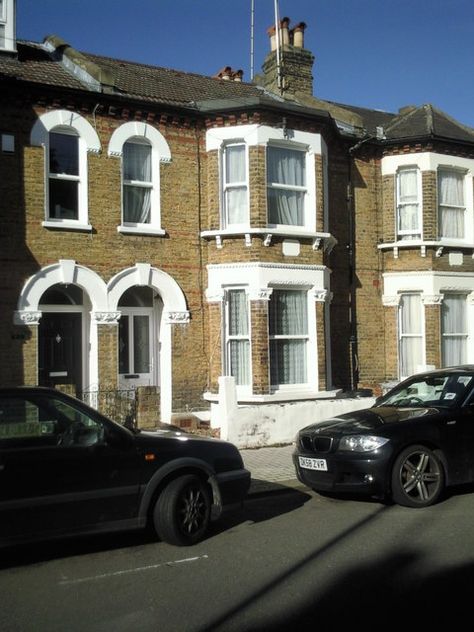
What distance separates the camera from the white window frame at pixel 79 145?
12664mm

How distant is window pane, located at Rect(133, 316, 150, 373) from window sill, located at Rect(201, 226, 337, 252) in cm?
218

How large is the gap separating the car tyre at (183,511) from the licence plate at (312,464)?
1.85 m

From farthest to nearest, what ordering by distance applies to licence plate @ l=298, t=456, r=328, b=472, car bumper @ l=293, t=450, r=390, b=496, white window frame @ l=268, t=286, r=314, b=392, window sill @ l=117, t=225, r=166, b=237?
white window frame @ l=268, t=286, r=314, b=392 → window sill @ l=117, t=225, r=166, b=237 → licence plate @ l=298, t=456, r=328, b=472 → car bumper @ l=293, t=450, r=390, b=496

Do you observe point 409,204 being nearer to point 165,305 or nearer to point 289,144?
point 289,144

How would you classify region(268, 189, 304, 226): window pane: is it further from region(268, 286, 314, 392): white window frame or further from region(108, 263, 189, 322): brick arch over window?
region(108, 263, 189, 322): brick arch over window

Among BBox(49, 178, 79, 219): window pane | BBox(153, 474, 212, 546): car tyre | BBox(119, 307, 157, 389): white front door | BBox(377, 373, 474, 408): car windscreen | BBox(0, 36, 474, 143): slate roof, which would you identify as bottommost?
BBox(153, 474, 212, 546): car tyre

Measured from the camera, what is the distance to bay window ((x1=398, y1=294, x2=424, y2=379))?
1638cm

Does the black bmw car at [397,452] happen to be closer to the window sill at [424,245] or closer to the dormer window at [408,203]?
the window sill at [424,245]

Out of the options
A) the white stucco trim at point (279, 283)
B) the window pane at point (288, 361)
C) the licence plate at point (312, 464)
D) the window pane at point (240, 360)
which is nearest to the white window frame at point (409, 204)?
the white stucco trim at point (279, 283)

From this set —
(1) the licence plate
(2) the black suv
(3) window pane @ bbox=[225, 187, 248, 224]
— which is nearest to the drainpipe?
(3) window pane @ bbox=[225, 187, 248, 224]

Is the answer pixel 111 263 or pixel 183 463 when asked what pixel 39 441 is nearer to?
pixel 183 463

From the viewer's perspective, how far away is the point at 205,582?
534cm

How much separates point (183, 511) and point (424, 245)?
1128 centimetres

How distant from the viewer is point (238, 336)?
1397cm
